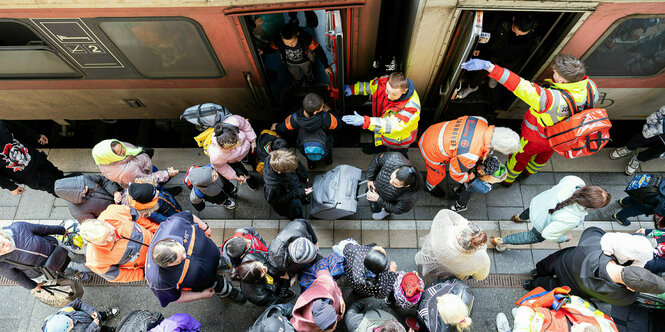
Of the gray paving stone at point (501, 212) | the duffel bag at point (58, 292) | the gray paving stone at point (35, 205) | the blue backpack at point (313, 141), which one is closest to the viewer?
the duffel bag at point (58, 292)

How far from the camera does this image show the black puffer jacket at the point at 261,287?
3.63 metres

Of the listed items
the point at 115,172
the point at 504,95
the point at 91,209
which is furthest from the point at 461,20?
the point at 91,209

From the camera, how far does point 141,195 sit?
12.8 ft

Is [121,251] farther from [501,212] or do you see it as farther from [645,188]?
[645,188]

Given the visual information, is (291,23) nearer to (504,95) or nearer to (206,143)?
(206,143)

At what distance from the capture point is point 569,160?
5496mm

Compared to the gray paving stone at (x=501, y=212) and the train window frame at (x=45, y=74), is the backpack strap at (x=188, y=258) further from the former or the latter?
the gray paving stone at (x=501, y=212)

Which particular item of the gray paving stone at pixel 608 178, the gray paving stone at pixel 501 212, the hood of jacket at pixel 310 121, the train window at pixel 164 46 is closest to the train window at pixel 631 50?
the gray paving stone at pixel 608 178

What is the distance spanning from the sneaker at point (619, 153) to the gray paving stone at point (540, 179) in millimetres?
979

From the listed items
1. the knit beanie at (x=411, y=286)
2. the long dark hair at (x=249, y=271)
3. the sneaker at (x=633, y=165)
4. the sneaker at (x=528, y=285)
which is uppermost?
the sneaker at (x=633, y=165)

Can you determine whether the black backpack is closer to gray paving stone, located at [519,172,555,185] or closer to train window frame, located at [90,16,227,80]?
gray paving stone, located at [519,172,555,185]

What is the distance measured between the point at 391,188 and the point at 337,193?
862 millimetres

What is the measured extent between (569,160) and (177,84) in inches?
234

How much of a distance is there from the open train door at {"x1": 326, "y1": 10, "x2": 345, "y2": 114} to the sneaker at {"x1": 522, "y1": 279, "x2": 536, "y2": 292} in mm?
3341
